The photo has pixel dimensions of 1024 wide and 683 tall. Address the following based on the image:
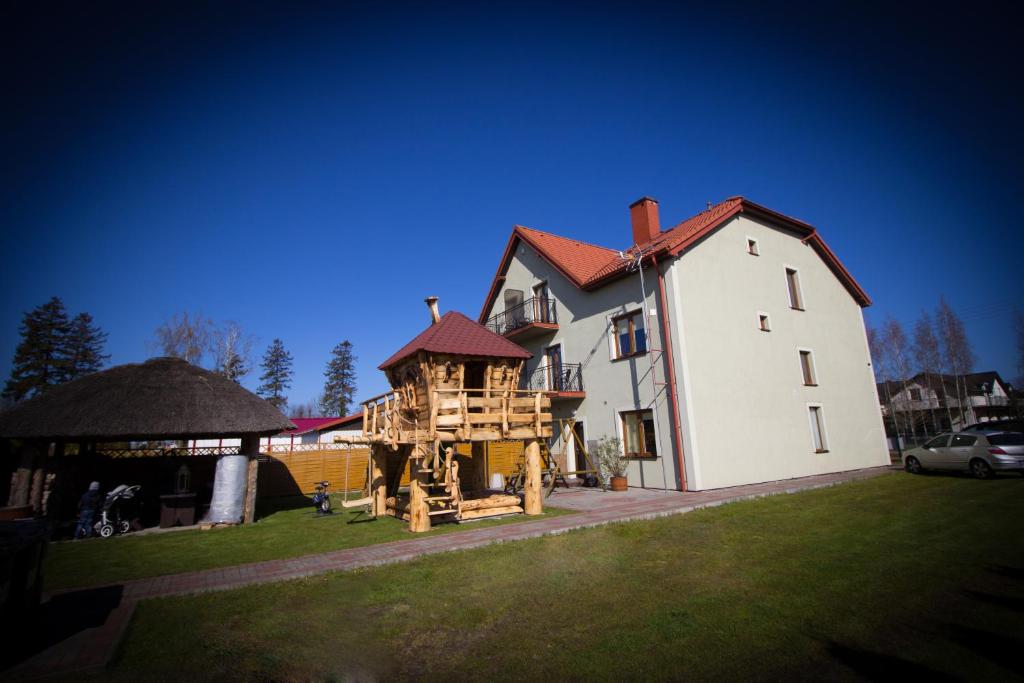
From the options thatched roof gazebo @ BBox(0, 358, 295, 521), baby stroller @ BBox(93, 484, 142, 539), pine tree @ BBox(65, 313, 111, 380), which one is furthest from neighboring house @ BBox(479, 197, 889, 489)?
pine tree @ BBox(65, 313, 111, 380)

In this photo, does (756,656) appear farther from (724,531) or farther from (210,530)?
(210,530)

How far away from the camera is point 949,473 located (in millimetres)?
16891

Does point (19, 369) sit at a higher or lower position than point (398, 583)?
higher

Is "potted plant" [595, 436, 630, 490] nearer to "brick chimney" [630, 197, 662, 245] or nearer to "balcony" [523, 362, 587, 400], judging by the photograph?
"balcony" [523, 362, 587, 400]

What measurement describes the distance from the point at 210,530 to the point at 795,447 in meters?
20.6

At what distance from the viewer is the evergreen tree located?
120 ft

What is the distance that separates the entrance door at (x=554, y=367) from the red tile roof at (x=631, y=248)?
3396mm

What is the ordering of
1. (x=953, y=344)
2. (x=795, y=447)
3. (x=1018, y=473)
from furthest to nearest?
1. (x=953, y=344)
2. (x=795, y=447)
3. (x=1018, y=473)

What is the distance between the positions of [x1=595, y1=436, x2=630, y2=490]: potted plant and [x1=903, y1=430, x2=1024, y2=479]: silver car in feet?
35.4

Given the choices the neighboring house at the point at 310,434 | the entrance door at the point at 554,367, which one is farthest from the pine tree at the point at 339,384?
the entrance door at the point at 554,367

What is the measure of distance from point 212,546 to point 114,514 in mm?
5496

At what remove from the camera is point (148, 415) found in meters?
14.0

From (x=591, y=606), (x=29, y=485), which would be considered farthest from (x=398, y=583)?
(x=29, y=485)

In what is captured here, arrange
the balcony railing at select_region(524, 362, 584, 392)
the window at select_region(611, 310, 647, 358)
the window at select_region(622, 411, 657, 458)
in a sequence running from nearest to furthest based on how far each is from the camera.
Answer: the window at select_region(622, 411, 657, 458)
the window at select_region(611, 310, 647, 358)
the balcony railing at select_region(524, 362, 584, 392)
